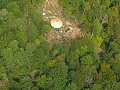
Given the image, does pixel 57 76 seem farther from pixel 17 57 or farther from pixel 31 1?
pixel 31 1

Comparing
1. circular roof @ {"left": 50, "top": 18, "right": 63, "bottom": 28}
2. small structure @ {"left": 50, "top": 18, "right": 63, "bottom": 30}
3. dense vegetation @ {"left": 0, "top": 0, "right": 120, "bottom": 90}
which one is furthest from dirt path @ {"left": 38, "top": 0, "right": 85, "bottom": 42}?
dense vegetation @ {"left": 0, "top": 0, "right": 120, "bottom": 90}

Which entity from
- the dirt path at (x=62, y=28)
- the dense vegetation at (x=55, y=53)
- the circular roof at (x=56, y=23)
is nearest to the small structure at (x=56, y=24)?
the circular roof at (x=56, y=23)

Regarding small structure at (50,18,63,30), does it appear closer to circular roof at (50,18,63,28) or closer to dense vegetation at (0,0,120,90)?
circular roof at (50,18,63,28)

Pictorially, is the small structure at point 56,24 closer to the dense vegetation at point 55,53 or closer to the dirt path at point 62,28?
the dirt path at point 62,28

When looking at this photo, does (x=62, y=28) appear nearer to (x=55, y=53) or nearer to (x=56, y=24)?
(x=56, y=24)

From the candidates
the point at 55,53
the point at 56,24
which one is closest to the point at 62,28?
the point at 56,24

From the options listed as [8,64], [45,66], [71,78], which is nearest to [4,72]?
[8,64]
